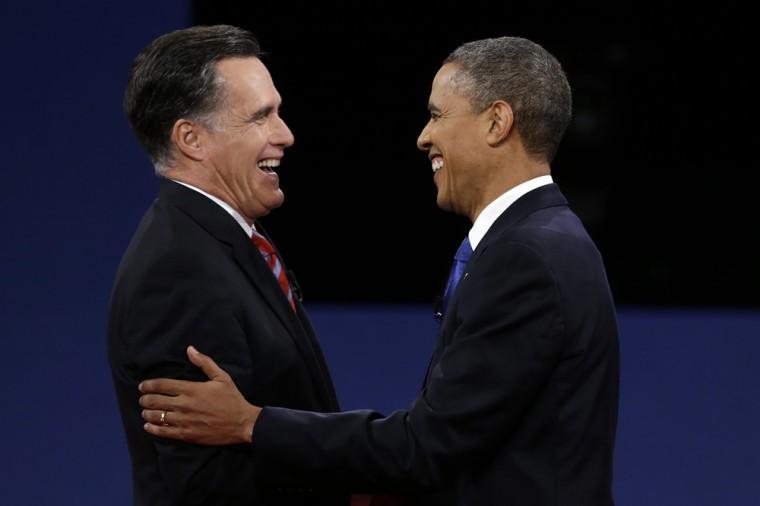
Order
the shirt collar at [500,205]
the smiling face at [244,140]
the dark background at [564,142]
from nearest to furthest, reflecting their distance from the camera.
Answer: the shirt collar at [500,205], the smiling face at [244,140], the dark background at [564,142]

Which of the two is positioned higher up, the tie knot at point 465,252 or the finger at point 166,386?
the tie knot at point 465,252

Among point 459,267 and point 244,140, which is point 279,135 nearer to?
point 244,140

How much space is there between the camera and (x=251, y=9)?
11.5 feet

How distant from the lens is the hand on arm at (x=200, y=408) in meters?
1.79

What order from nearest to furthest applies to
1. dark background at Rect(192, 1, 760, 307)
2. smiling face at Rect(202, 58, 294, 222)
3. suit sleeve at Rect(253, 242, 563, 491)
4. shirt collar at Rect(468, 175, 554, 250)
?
suit sleeve at Rect(253, 242, 563, 491)
shirt collar at Rect(468, 175, 554, 250)
smiling face at Rect(202, 58, 294, 222)
dark background at Rect(192, 1, 760, 307)

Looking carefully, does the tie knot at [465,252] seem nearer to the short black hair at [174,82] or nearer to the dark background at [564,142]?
the short black hair at [174,82]

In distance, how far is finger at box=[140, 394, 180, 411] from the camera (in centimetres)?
181

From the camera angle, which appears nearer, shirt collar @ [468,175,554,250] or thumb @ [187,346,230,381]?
thumb @ [187,346,230,381]

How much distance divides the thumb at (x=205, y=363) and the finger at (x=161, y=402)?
0.06 metres

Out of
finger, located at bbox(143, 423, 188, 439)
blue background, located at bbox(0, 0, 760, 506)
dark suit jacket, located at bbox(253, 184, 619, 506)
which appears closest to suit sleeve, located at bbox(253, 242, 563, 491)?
dark suit jacket, located at bbox(253, 184, 619, 506)

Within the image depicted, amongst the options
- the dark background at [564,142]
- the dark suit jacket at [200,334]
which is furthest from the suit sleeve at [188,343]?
the dark background at [564,142]

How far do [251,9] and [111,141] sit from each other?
550 millimetres

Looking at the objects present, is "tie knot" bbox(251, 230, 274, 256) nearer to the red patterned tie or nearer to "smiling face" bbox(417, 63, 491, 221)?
the red patterned tie

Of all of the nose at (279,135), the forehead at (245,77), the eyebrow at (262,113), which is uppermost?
the forehead at (245,77)
